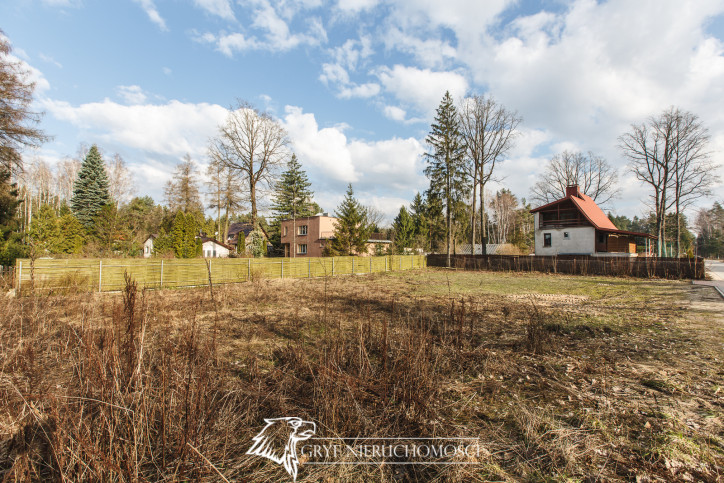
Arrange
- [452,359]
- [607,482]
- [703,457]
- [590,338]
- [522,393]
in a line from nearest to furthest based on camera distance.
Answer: [607,482]
[703,457]
[522,393]
[452,359]
[590,338]

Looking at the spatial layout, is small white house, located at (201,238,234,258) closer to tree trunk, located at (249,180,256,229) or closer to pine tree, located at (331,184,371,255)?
tree trunk, located at (249,180,256,229)

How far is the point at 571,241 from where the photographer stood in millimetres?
30984

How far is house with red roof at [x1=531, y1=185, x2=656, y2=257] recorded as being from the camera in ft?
98.5

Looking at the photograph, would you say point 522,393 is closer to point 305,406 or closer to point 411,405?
point 411,405

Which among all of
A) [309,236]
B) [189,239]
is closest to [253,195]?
[189,239]

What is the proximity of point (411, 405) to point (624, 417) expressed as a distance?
7.01 ft

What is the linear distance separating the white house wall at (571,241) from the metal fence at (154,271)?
76.1 ft

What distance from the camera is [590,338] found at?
5727 mm

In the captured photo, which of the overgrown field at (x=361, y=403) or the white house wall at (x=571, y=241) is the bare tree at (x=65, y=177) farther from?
the white house wall at (x=571, y=241)

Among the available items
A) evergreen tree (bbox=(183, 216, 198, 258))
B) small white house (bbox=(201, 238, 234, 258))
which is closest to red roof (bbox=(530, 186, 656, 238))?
evergreen tree (bbox=(183, 216, 198, 258))

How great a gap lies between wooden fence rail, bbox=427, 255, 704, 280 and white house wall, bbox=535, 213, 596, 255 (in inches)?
380

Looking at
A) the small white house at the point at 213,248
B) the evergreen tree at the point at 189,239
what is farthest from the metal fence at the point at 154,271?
the small white house at the point at 213,248

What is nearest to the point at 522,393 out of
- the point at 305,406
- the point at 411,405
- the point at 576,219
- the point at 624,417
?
the point at 624,417

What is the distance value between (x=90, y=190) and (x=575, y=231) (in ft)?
175
